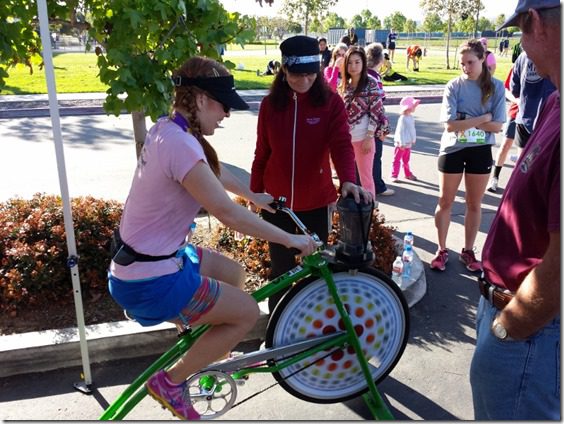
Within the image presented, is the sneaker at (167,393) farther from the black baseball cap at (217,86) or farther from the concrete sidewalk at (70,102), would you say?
the concrete sidewalk at (70,102)

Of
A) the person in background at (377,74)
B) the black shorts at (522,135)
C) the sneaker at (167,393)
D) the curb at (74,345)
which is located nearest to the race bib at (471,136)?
the black shorts at (522,135)

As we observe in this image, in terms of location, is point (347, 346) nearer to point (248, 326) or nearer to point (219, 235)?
point (248, 326)

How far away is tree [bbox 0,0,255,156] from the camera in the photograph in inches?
125

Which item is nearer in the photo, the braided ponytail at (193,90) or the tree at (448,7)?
the braided ponytail at (193,90)

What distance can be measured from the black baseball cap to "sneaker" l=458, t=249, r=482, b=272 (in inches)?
126

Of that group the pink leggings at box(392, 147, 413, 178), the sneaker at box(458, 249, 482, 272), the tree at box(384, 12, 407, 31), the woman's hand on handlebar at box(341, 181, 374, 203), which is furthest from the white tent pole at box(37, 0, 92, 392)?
the tree at box(384, 12, 407, 31)

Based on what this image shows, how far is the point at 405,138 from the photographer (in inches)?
296

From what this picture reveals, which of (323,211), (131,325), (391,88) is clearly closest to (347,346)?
(323,211)

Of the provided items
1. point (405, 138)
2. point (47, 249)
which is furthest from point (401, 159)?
point (47, 249)

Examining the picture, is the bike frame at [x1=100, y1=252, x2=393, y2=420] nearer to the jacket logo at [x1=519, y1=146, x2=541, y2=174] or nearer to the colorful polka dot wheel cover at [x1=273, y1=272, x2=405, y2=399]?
the colorful polka dot wheel cover at [x1=273, y1=272, x2=405, y2=399]

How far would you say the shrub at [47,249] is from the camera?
3.73m

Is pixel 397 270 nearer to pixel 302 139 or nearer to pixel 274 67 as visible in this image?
pixel 302 139

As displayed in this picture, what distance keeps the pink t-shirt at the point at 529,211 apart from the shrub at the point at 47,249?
3087 millimetres

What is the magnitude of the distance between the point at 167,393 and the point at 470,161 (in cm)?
320
